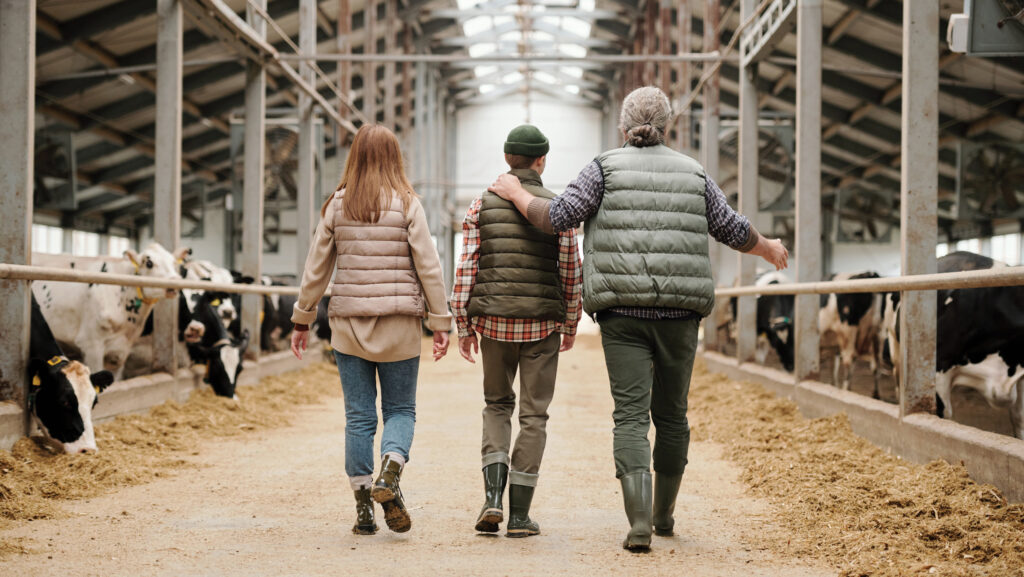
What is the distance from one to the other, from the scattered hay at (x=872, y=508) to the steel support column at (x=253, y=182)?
6.08 metres

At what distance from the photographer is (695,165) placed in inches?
144

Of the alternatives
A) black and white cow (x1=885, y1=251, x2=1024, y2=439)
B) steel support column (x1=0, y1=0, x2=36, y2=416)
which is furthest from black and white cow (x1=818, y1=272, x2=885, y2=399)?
steel support column (x1=0, y1=0, x2=36, y2=416)

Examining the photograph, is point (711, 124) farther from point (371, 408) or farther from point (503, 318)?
point (371, 408)

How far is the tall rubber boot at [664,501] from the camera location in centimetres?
370

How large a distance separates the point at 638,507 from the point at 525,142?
146 centimetres

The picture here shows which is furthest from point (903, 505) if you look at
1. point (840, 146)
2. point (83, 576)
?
point (840, 146)

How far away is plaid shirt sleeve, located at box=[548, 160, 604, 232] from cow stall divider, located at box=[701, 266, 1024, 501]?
5.29ft

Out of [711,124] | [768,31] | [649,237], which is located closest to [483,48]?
[711,124]

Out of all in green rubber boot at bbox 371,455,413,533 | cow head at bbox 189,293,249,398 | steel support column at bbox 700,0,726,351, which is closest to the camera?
green rubber boot at bbox 371,455,413,533

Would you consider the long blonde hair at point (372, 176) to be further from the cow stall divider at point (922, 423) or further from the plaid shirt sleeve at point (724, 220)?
the cow stall divider at point (922, 423)

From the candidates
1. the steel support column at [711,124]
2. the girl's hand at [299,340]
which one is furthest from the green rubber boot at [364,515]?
the steel support column at [711,124]

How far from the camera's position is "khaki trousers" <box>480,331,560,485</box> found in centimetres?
377

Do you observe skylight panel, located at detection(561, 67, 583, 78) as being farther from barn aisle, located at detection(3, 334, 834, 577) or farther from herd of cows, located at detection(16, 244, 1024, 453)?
barn aisle, located at detection(3, 334, 834, 577)

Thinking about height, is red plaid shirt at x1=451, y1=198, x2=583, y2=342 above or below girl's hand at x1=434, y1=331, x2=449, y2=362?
above
